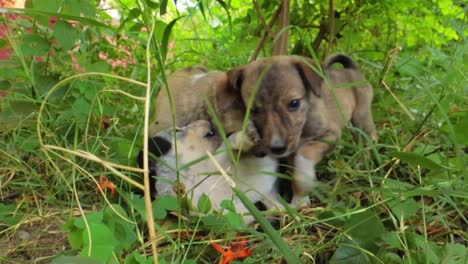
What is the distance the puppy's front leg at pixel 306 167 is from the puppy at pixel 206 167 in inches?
3.6

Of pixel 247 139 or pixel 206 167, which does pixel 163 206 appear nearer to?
pixel 206 167

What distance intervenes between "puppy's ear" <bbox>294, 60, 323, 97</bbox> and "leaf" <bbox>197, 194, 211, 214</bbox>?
2.77 ft

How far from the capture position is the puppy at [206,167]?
1784 millimetres

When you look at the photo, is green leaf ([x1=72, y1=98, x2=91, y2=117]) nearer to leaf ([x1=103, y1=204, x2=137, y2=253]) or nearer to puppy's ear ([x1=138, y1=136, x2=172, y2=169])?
puppy's ear ([x1=138, y1=136, x2=172, y2=169])

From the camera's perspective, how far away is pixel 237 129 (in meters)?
2.24

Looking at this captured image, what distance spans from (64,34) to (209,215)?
889mm

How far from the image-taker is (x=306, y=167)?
7.02 ft

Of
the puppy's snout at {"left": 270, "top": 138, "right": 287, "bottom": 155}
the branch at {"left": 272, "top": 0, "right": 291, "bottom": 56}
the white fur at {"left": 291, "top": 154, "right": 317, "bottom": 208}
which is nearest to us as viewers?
the white fur at {"left": 291, "top": 154, "right": 317, "bottom": 208}

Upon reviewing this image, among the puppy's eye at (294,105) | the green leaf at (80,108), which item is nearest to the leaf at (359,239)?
the puppy's eye at (294,105)

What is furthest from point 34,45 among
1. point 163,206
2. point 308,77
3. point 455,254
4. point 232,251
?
point 455,254

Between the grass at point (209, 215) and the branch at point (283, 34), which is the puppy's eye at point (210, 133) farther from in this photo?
the branch at point (283, 34)

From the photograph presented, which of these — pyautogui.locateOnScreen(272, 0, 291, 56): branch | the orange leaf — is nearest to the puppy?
the orange leaf

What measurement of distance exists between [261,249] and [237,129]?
81cm

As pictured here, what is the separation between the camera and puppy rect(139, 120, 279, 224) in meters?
1.78
